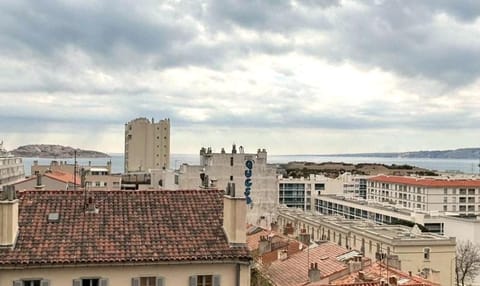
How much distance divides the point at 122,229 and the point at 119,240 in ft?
1.98

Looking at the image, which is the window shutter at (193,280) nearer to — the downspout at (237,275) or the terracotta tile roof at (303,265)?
the downspout at (237,275)

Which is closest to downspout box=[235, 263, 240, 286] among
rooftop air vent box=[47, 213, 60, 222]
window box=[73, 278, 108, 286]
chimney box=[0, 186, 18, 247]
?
window box=[73, 278, 108, 286]

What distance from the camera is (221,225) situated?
76.6ft

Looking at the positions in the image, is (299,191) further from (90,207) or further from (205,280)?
(205,280)

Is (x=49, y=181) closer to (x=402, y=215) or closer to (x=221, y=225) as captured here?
(x=221, y=225)

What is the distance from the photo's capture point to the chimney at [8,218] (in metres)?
20.6

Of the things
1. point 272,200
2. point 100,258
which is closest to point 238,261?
point 100,258

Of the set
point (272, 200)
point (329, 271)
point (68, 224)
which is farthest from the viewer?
point (272, 200)

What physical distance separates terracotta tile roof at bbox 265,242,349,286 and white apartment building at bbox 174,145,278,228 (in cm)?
4602

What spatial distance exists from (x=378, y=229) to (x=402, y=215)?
101 ft

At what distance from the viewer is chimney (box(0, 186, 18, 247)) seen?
2058 centimetres

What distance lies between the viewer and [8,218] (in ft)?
67.7

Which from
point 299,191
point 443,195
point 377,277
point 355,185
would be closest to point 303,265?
point 377,277

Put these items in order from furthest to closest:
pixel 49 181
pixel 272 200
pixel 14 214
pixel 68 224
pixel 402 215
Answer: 1. pixel 402 215
2. pixel 272 200
3. pixel 49 181
4. pixel 68 224
5. pixel 14 214
